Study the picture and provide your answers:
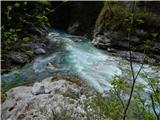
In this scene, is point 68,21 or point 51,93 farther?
point 68,21

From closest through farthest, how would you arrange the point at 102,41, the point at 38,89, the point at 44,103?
the point at 44,103
the point at 38,89
the point at 102,41

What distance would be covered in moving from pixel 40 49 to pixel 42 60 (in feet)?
5.22

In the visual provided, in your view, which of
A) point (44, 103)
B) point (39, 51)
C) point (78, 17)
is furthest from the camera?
point (78, 17)

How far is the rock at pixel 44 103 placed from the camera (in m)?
6.79

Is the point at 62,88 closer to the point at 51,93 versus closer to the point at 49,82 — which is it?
the point at 51,93

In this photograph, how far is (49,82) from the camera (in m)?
9.56

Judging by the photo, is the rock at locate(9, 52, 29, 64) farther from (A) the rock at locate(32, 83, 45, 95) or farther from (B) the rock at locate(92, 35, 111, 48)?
(A) the rock at locate(32, 83, 45, 95)

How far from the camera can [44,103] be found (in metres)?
7.35

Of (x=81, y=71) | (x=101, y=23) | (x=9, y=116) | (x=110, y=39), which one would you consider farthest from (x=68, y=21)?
(x=9, y=116)

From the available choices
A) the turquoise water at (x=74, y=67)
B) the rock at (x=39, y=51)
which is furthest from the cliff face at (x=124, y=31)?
the rock at (x=39, y=51)

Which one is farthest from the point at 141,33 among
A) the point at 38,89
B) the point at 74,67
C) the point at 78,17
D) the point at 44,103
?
the point at 44,103

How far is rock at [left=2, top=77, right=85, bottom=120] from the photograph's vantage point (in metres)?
6.79

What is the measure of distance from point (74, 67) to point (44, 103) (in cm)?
515

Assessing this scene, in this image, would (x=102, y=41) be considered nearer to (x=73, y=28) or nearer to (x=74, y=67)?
(x=74, y=67)
